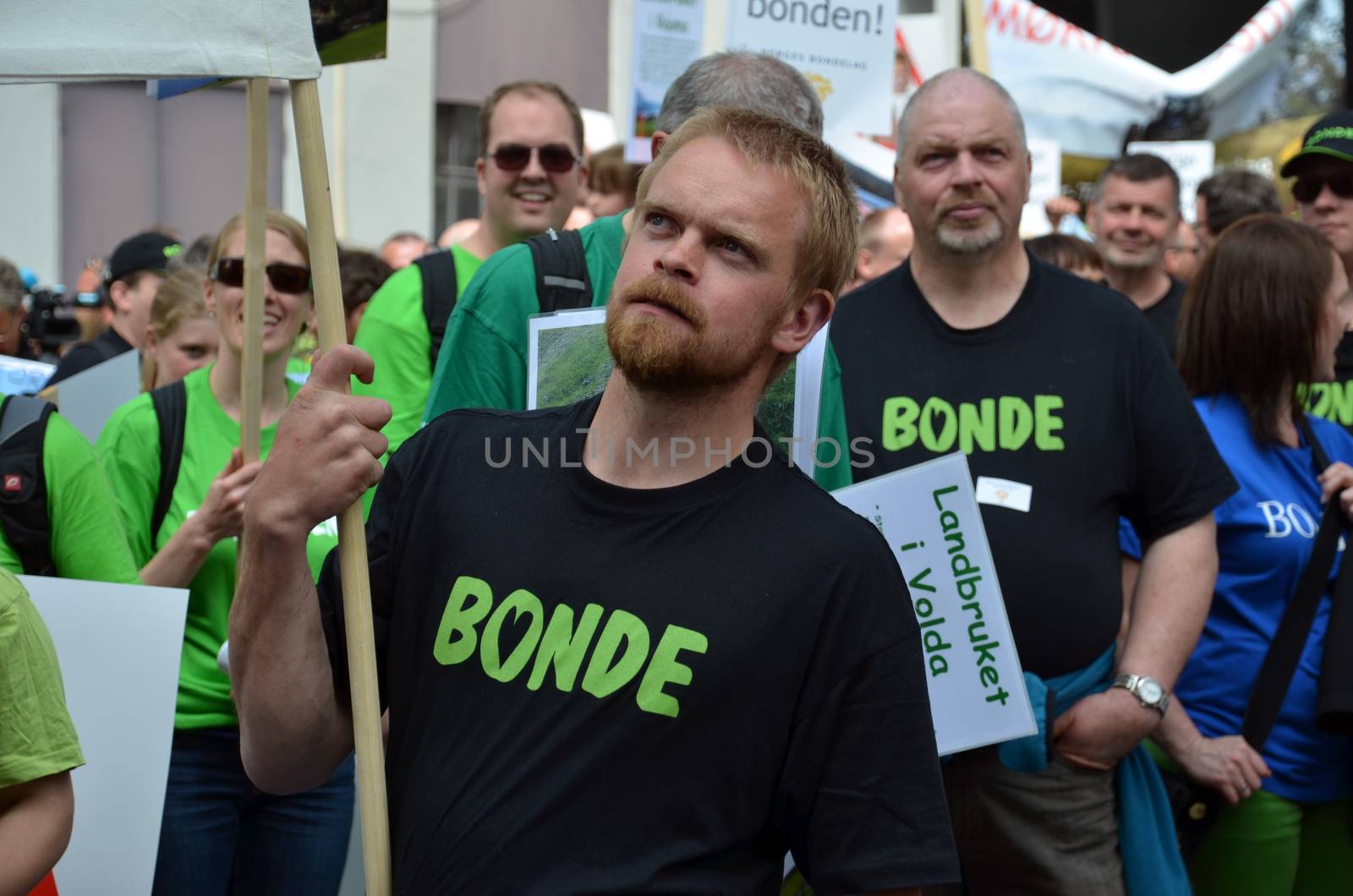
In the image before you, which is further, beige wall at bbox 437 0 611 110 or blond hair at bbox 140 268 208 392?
beige wall at bbox 437 0 611 110

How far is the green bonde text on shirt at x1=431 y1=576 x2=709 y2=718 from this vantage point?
5.96 feet

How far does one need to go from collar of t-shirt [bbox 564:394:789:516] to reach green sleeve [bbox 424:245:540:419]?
1.91 feet

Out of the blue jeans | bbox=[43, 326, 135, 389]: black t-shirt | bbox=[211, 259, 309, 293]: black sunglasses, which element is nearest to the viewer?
the blue jeans

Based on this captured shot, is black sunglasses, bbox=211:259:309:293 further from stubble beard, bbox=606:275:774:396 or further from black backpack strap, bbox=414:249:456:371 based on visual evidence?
stubble beard, bbox=606:275:774:396

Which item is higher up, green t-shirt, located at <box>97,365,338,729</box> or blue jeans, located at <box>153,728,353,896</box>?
green t-shirt, located at <box>97,365,338,729</box>

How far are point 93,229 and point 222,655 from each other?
11316mm

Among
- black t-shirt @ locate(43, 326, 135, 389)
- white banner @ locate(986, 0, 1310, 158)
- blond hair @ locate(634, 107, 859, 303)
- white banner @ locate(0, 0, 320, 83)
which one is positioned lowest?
black t-shirt @ locate(43, 326, 135, 389)

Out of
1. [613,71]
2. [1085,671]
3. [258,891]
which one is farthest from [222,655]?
[613,71]

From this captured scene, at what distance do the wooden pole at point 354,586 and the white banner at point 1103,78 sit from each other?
7.33 meters

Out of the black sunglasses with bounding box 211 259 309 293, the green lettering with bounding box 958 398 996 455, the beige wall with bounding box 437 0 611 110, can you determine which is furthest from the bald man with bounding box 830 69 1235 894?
the beige wall with bounding box 437 0 611 110

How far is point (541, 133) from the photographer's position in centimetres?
438

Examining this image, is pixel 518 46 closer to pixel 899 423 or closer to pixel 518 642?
pixel 899 423

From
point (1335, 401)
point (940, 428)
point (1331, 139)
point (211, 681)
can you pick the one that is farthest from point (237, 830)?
point (1331, 139)

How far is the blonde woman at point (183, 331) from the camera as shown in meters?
4.52
